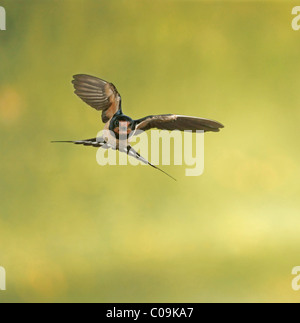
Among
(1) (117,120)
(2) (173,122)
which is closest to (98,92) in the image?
(1) (117,120)

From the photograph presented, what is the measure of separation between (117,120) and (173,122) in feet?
0.71

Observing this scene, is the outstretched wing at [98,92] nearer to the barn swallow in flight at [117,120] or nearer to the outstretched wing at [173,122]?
the barn swallow in flight at [117,120]

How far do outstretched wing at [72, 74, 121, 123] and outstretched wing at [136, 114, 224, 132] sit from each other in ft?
0.43

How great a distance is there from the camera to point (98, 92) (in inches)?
86.0

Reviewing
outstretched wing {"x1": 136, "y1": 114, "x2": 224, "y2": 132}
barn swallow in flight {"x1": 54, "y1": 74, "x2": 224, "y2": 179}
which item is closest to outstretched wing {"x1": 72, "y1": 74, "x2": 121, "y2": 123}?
barn swallow in flight {"x1": 54, "y1": 74, "x2": 224, "y2": 179}

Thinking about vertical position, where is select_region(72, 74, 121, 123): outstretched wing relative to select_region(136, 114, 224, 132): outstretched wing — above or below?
above

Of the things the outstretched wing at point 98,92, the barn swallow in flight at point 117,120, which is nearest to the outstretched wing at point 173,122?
the barn swallow in flight at point 117,120

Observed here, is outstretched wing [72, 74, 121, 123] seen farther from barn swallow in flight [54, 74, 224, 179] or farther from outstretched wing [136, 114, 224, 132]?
outstretched wing [136, 114, 224, 132]

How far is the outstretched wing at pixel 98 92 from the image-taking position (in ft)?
7.11

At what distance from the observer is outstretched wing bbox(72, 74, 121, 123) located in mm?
2166

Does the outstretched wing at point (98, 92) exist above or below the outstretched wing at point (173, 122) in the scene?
above

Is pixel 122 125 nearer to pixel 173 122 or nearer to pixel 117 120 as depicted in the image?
pixel 117 120
